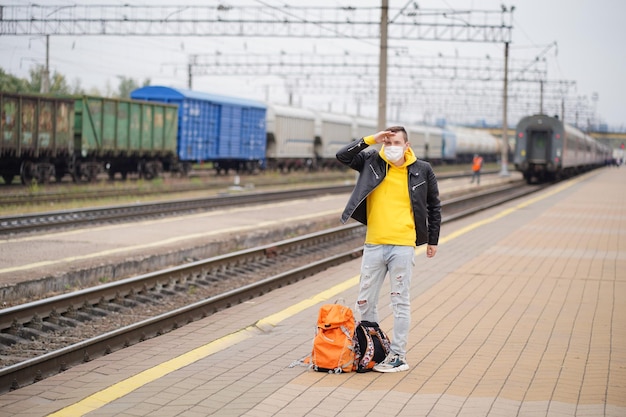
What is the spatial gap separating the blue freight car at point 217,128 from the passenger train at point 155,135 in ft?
0.13

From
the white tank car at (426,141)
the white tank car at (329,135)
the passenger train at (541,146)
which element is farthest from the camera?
the white tank car at (426,141)

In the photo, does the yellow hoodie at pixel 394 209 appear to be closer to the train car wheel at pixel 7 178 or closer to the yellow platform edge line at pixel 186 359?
the yellow platform edge line at pixel 186 359

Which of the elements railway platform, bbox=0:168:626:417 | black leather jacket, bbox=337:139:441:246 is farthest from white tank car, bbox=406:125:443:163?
black leather jacket, bbox=337:139:441:246

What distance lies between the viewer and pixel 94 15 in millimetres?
29609

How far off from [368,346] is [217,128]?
29.3m

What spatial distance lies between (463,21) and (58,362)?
86.8 feet

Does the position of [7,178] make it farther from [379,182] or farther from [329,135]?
[329,135]

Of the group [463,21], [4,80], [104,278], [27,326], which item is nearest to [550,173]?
[463,21]

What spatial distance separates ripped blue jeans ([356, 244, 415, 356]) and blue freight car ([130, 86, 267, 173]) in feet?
88.0

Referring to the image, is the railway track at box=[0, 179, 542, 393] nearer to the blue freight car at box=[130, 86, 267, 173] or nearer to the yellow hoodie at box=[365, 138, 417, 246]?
the yellow hoodie at box=[365, 138, 417, 246]

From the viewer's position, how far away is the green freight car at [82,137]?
2377cm


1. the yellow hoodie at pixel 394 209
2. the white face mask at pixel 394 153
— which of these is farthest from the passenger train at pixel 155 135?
the white face mask at pixel 394 153

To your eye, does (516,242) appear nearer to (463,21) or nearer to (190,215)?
(190,215)

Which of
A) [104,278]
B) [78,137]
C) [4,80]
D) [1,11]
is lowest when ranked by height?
[104,278]
